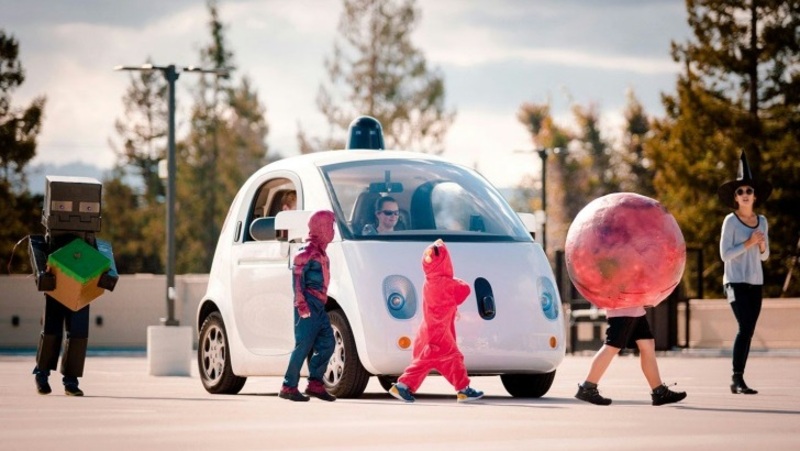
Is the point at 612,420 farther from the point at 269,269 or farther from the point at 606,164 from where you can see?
the point at 606,164

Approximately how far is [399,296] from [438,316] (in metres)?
0.63

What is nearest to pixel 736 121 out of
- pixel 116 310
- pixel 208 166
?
pixel 116 310

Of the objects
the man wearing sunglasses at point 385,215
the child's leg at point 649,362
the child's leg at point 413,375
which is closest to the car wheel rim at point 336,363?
the child's leg at point 413,375

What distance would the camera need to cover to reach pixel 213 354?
17.6 m

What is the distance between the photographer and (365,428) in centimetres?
1173

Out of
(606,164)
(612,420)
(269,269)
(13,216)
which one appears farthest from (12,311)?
(606,164)

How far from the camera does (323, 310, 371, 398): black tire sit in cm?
1550

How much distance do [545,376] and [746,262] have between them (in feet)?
6.86

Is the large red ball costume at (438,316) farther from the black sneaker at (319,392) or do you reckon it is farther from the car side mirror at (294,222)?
the car side mirror at (294,222)

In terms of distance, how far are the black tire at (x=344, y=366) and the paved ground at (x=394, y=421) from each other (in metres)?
0.21

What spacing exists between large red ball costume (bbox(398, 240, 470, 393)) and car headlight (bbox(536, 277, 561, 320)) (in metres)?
1.17

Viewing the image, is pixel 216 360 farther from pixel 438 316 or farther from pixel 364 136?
pixel 438 316

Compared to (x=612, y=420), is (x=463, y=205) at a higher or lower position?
higher

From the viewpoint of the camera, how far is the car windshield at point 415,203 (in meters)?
16.1
